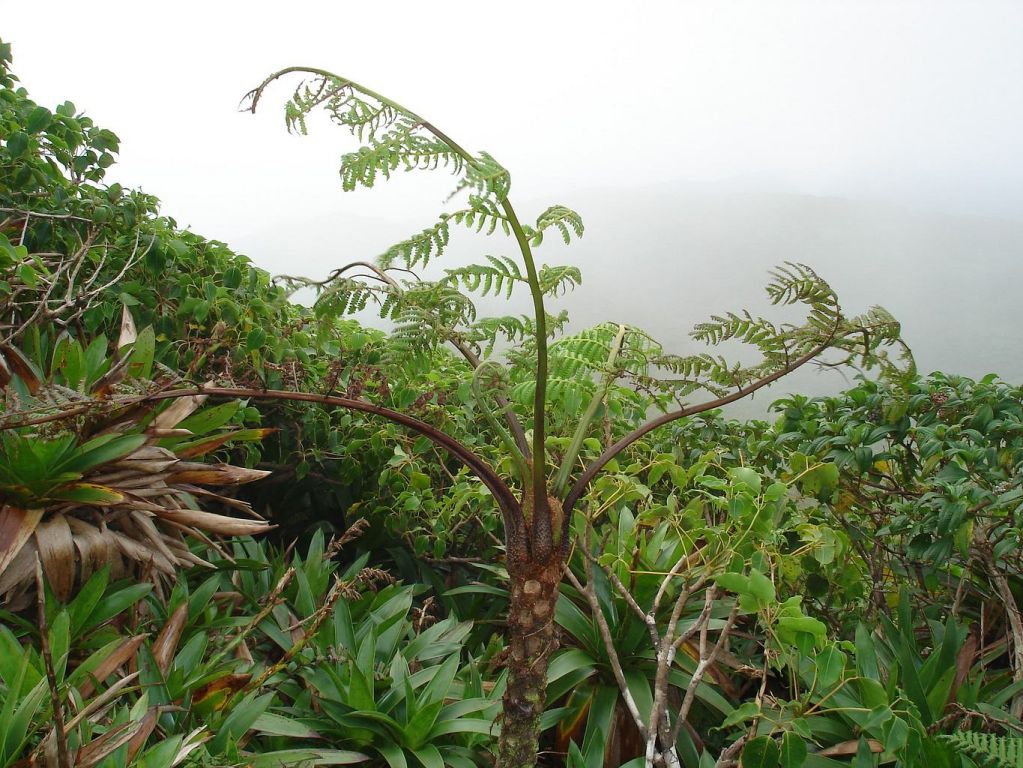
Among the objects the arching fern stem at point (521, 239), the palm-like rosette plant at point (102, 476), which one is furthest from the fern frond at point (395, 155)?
the palm-like rosette plant at point (102, 476)

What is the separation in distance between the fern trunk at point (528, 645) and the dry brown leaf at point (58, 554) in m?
1.31

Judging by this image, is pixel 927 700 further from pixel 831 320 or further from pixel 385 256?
pixel 385 256

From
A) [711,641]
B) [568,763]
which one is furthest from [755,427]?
[568,763]

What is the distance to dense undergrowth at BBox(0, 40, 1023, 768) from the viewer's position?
169cm

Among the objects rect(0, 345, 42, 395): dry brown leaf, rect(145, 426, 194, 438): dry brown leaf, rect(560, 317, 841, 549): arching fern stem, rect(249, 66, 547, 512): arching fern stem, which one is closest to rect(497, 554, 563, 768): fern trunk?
rect(560, 317, 841, 549): arching fern stem

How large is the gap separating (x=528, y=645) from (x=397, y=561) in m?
1.53

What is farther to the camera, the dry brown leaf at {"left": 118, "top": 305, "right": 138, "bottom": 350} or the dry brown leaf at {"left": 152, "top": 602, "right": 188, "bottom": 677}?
the dry brown leaf at {"left": 118, "top": 305, "right": 138, "bottom": 350}

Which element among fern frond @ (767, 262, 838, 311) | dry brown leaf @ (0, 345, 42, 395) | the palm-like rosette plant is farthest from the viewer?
dry brown leaf @ (0, 345, 42, 395)

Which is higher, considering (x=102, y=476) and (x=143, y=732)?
(x=102, y=476)

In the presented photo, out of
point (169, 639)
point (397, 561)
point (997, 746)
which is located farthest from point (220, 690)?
point (997, 746)

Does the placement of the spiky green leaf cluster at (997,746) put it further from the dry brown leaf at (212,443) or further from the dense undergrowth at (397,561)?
the dry brown leaf at (212,443)

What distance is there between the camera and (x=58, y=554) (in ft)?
6.37

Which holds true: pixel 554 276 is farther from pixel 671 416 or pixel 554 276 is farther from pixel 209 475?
pixel 209 475

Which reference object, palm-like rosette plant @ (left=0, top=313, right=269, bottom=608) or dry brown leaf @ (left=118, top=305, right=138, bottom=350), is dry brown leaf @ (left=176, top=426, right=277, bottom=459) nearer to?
palm-like rosette plant @ (left=0, top=313, right=269, bottom=608)
